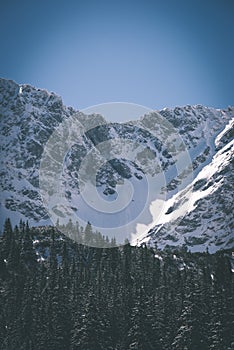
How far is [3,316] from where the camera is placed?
422 ft

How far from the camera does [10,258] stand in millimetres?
159875

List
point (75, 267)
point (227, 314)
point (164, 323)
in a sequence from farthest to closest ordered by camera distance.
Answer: point (75, 267), point (164, 323), point (227, 314)

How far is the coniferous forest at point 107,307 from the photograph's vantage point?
10369cm

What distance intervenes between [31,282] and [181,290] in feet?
100

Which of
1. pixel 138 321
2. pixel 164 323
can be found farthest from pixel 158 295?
pixel 138 321

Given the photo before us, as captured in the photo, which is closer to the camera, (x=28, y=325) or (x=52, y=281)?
(x=28, y=325)

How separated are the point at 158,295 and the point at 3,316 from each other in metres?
30.7

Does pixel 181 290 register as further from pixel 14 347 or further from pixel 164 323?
pixel 14 347

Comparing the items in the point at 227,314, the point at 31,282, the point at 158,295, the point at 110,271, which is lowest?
the point at 227,314

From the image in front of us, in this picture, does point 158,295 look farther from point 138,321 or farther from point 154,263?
point 154,263

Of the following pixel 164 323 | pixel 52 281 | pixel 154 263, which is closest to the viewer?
pixel 164 323

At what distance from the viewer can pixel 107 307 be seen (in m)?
122

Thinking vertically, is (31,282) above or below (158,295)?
above

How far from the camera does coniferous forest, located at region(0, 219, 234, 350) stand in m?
104
